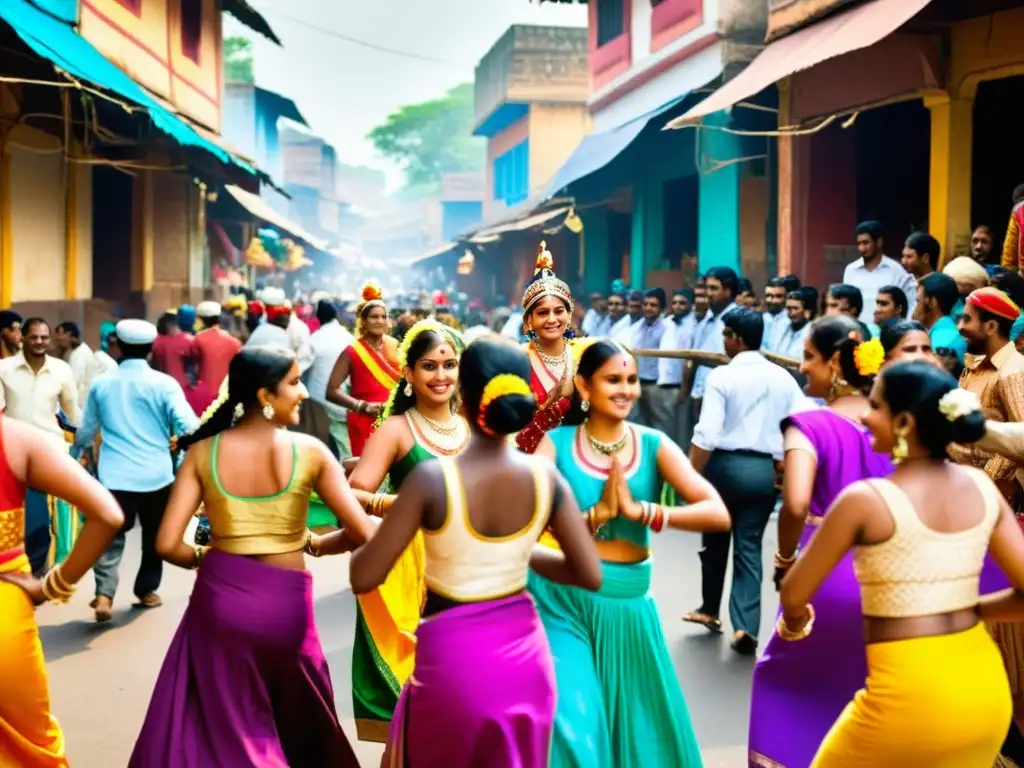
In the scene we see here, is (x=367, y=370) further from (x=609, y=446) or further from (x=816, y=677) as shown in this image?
(x=816, y=677)

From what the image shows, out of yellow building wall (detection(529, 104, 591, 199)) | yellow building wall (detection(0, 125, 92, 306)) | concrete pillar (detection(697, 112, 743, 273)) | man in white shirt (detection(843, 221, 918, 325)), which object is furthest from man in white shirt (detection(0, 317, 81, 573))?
yellow building wall (detection(529, 104, 591, 199))

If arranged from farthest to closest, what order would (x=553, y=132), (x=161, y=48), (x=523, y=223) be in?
(x=553, y=132) → (x=523, y=223) → (x=161, y=48)

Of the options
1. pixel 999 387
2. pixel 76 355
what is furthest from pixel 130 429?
pixel 999 387

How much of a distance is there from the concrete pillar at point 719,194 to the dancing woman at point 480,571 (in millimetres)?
13236

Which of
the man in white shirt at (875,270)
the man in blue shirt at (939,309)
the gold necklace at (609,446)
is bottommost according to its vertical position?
the gold necklace at (609,446)

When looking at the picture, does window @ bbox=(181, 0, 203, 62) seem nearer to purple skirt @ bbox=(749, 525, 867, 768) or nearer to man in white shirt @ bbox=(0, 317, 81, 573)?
man in white shirt @ bbox=(0, 317, 81, 573)

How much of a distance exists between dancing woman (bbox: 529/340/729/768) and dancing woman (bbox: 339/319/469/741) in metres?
1.03

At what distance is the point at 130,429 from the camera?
319 inches

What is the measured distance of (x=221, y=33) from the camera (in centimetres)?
2552

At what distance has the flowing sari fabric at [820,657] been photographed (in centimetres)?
441

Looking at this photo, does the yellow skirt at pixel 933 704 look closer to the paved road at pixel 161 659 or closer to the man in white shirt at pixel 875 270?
the paved road at pixel 161 659

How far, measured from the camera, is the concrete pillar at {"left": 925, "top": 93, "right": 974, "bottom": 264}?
12.2 m

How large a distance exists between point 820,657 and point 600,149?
53.1 ft

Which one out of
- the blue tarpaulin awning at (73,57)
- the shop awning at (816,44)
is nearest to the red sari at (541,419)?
the shop awning at (816,44)
